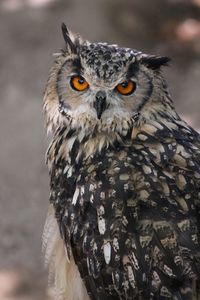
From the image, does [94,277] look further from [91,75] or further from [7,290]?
[7,290]

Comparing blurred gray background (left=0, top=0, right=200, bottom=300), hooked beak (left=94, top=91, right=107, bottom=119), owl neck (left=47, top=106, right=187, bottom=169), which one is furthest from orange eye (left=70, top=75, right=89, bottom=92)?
blurred gray background (left=0, top=0, right=200, bottom=300)

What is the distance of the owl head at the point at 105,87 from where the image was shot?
4000 millimetres

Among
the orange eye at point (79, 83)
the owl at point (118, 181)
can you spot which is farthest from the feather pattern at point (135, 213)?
the orange eye at point (79, 83)

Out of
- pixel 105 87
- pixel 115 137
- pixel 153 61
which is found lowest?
pixel 115 137

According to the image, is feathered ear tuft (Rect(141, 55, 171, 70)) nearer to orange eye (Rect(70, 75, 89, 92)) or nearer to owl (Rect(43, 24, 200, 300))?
owl (Rect(43, 24, 200, 300))

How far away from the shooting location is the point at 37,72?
8.64 metres

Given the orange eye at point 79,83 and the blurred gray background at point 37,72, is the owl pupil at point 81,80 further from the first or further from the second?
the blurred gray background at point 37,72

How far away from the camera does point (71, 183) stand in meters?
4.00

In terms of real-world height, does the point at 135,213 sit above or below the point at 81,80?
below

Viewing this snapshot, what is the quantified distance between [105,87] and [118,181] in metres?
0.49

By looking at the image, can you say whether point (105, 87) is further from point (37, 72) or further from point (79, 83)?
point (37, 72)

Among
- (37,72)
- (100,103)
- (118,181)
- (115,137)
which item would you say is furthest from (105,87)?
(37,72)

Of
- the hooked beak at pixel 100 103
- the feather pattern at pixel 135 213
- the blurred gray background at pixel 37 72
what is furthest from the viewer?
the blurred gray background at pixel 37 72

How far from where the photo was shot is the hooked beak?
3.97m
